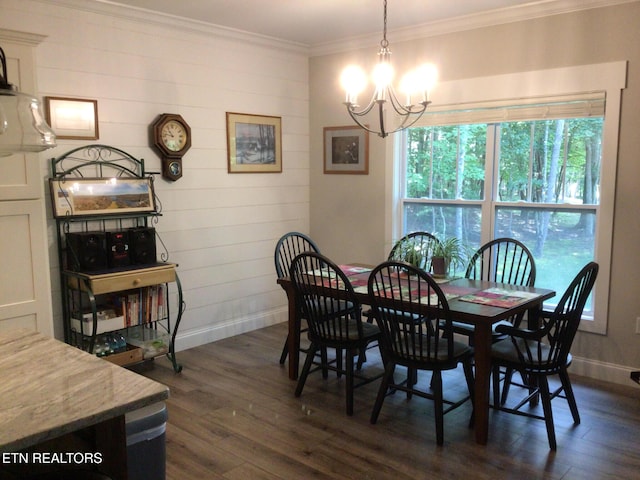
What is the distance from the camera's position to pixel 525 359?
2.97 m

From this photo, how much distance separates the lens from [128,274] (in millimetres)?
3750

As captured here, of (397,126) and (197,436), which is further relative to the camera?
(397,126)

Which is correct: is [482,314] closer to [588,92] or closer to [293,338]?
[293,338]

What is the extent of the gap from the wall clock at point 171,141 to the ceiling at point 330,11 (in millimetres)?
781

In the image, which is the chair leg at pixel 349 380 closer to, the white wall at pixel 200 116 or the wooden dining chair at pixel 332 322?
the wooden dining chair at pixel 332 322

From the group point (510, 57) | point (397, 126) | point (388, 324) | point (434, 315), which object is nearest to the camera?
point (434, 315)

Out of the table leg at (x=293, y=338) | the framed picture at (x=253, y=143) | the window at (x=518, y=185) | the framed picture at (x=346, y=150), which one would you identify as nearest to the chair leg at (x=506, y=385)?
the window at (x=518, y=185)

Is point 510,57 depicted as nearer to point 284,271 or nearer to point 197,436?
point 284,271

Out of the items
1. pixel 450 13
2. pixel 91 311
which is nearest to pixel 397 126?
pixel 450 13

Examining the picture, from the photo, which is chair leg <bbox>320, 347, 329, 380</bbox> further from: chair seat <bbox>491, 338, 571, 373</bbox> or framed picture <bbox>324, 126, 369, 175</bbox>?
framed picture <bbox>324, 126, 369, 175</bbox>

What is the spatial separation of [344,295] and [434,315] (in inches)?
23.7

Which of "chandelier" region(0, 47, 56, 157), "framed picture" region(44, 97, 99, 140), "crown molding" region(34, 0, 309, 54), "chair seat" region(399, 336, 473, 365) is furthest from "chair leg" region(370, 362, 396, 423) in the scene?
"crown molding" region(34, 0, 309, 54)

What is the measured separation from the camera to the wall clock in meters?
4.23

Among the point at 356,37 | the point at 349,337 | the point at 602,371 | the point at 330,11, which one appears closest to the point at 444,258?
the point at 349,337
